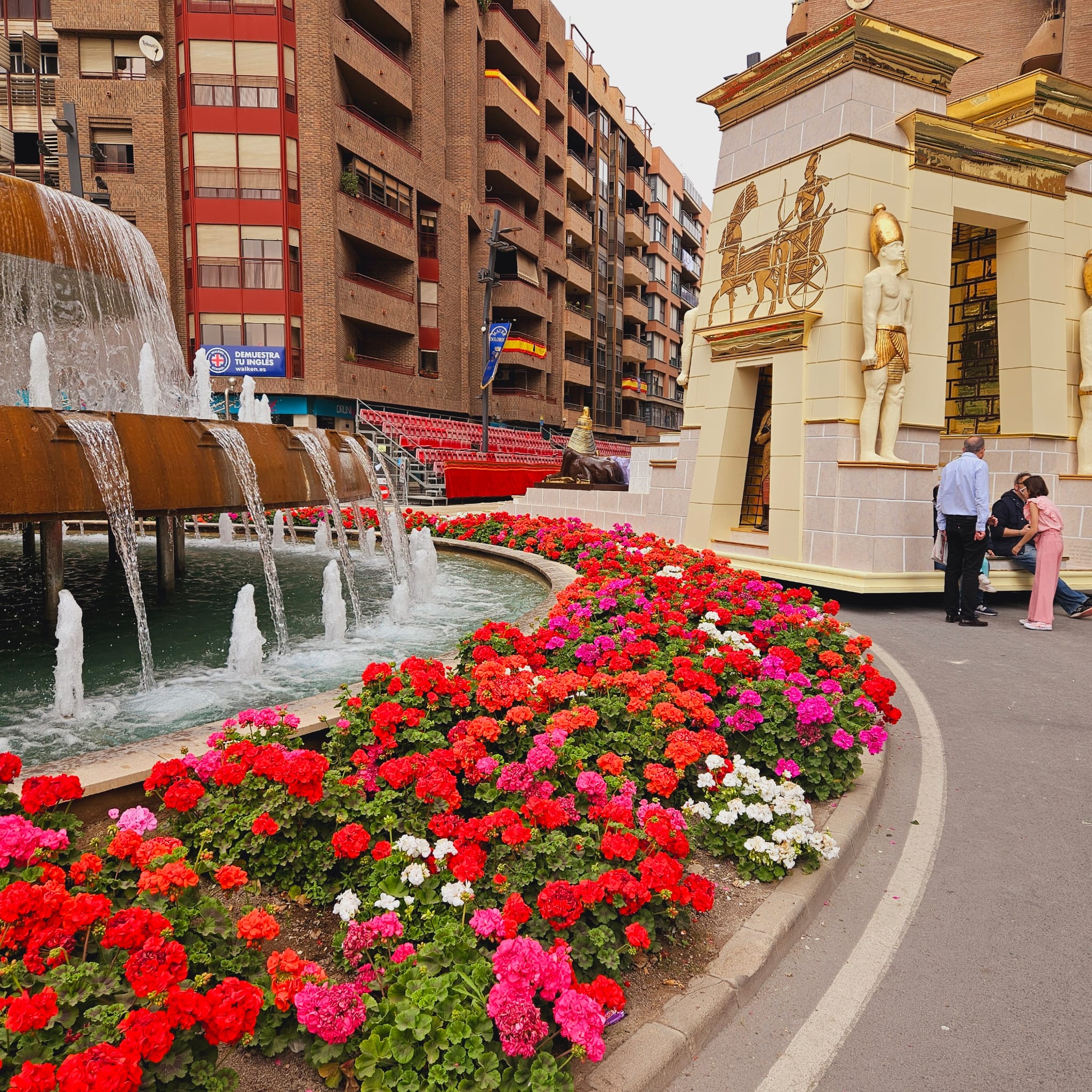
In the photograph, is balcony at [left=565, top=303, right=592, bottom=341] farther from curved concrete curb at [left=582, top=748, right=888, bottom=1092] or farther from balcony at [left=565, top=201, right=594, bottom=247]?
curved concrete curb at [left=582, top=748, right=888, bottom=1092]

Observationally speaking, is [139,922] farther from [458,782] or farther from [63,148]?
[63,148]

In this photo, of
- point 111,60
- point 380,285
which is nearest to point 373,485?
point 380,285

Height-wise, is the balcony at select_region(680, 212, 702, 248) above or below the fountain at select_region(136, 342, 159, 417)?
above

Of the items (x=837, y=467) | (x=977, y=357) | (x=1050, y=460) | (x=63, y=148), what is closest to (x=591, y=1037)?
(x=837, y=467)

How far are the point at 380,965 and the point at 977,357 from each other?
14810 millimetres

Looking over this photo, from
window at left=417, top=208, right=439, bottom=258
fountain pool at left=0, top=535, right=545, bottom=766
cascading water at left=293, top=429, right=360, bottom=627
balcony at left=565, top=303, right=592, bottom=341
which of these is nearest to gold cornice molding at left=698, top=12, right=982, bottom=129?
fountain pool at left=0, top=535, right=545, bottom=766

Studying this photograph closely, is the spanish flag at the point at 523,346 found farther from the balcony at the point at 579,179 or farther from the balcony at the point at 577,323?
the balcony at the point at 579,179

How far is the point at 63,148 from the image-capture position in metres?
32.2

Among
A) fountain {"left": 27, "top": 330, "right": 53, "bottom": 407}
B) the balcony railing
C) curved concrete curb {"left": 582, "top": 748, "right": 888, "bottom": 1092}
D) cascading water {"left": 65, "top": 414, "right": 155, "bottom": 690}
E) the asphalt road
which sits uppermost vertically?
the balcony railing

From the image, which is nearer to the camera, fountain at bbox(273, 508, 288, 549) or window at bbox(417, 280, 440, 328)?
fountain at bbox(273, 508, 288, 549)

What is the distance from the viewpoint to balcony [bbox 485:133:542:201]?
4225 centimetres

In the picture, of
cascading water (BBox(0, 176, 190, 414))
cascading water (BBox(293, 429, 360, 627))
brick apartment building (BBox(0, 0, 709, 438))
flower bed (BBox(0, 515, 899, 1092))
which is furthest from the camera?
brick apartment building (BBox(0, 0, 709, 438))

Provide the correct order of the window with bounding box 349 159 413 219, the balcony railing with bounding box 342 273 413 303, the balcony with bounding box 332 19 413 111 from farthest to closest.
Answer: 1. the balcony railing with bounding box 342 273 413 303
2. the window with bounding box 349 159 413 219
3. the balcony with bounding box 332 19 413 111

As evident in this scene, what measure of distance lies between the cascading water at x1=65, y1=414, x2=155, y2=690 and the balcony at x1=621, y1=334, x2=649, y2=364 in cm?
5961
